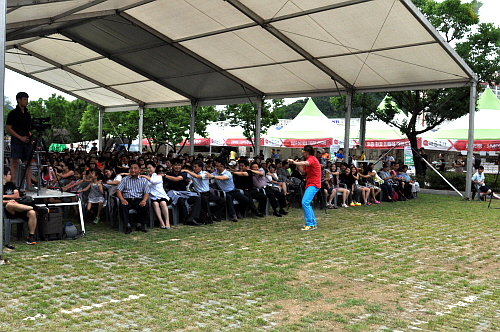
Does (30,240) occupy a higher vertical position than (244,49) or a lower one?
lower

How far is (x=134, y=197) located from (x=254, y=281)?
164 inches

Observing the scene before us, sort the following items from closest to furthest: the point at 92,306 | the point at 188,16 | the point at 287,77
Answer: the point at 92,306, the point at 188,16, the point at 287,77

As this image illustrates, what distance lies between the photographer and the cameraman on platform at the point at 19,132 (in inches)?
315

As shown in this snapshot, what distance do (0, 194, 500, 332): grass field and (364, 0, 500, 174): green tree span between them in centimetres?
1235

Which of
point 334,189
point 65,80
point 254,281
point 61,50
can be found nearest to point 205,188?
point 334,189

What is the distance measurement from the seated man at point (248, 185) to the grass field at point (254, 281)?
1820 millimetres

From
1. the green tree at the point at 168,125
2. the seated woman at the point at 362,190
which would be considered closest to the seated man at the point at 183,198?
the seated woman at the point at 362,190

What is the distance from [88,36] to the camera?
56.1 ft

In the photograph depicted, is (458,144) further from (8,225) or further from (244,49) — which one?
(8,225)

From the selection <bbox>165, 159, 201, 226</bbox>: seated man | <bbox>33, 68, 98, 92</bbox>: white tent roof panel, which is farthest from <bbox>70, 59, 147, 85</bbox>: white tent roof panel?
<bbox>165, 159, 201, 226</bbox>: seated man

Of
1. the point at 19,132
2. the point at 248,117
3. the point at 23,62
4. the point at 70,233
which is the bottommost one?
the point at 70,233

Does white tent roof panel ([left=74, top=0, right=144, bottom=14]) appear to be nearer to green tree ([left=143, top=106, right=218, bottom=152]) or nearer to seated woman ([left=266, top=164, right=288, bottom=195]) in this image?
seated woman ([left=266, top=164, right=288, bottom=195])

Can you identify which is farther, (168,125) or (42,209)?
(168,125)

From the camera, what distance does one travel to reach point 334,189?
13.3 meters
